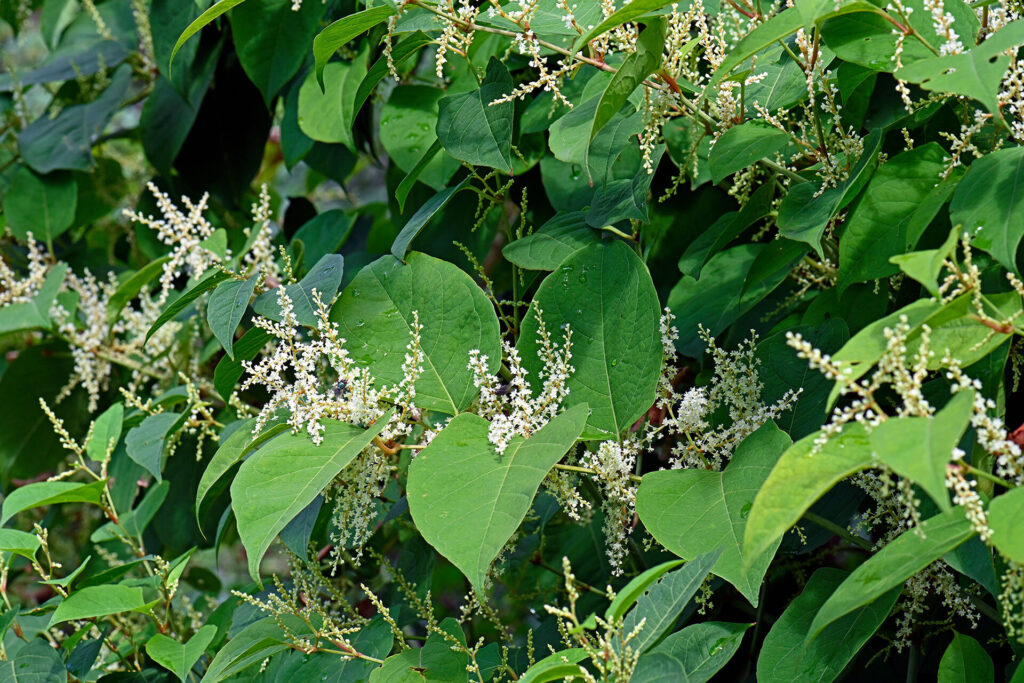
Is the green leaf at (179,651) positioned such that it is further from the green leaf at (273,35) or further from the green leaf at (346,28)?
the green leaf at (273,35)

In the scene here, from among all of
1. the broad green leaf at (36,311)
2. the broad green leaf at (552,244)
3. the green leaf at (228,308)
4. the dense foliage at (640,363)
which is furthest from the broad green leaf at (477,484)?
the broad green leaf at (36,311)

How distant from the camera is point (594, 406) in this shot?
96 centimetres

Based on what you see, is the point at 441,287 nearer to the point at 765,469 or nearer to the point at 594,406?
the point at 594,406

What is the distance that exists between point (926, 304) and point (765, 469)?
25 centimetres

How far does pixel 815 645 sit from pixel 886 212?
1.47ft

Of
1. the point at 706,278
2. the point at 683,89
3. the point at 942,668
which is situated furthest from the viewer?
the point at 706,278

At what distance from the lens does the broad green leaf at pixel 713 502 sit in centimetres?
80

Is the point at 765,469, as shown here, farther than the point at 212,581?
No

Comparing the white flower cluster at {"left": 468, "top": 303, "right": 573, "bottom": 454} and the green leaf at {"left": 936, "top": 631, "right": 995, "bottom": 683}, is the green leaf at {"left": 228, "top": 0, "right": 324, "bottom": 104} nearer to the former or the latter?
the white flower cluster at {"left": 468, "top": 303, "right": 573, "bottom": 454}

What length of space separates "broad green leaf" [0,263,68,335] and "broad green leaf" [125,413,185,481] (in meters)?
0.46

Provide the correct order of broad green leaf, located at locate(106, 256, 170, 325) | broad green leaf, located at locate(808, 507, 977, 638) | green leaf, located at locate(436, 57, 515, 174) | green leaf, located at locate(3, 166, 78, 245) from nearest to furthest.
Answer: broad green leaf, located at locate(808, 507, 977, 638) < green leaf, located at locate(436, 57, 515, 174) < broad green leaf, located at locate(106, 256, 170, 325) < green leaf, located at locate(3, 166, 78, 245)

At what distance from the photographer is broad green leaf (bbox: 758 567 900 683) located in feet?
2.72

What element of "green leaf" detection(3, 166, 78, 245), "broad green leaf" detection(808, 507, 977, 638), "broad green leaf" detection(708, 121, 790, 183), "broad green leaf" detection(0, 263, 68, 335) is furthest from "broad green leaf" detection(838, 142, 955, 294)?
"green leaf" detection(3, 166, 78, 245)

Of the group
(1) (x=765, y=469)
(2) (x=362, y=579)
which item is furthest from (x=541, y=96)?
(2) (x=362, y=579)
